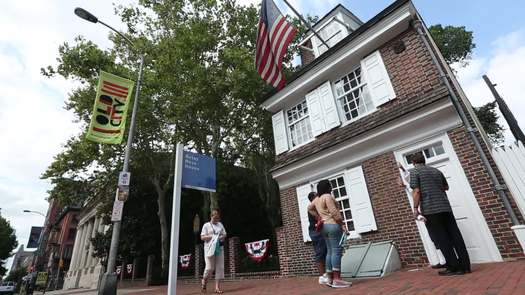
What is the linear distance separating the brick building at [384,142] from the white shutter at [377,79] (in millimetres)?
32

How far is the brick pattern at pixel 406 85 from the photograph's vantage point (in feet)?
23.9

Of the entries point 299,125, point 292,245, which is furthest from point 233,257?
point 299,125

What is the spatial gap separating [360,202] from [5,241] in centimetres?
6130

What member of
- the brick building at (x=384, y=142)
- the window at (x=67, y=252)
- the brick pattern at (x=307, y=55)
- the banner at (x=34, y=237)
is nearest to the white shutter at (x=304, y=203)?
the brick building at (x=384, y=142)

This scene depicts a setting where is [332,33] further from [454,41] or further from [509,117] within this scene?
[454,41]

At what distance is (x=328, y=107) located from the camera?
9789 millimetres

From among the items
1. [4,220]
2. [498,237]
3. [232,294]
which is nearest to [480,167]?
[498,237]

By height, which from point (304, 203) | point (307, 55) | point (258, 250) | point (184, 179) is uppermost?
point (307, 55)

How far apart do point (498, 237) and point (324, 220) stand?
3.73 m

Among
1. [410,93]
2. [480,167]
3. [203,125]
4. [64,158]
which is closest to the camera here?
[480,167]

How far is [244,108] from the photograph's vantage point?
15453 millimetres

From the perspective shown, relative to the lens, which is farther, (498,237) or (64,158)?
(64,158)

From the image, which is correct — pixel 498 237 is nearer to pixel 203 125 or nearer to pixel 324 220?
pixel 324 220

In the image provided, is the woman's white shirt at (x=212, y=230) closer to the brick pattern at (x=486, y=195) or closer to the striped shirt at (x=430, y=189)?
the striped shirt at (x=430, y=189)
